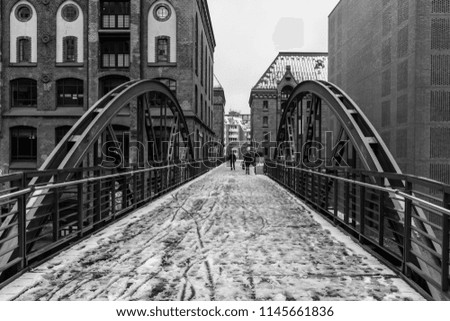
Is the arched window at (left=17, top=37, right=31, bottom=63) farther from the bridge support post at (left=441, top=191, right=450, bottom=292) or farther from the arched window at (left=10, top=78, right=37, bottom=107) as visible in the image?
the bridge support post at (left=441, top=191, right=450, bottom=292)

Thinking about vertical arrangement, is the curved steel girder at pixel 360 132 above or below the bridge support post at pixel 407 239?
above

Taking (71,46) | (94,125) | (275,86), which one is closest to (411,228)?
(94,125)

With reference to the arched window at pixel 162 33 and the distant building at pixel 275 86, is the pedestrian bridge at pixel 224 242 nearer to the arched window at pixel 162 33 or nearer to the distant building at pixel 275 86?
the arched window at pixel 162 33

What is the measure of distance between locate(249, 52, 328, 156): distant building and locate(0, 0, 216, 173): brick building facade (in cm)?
3436

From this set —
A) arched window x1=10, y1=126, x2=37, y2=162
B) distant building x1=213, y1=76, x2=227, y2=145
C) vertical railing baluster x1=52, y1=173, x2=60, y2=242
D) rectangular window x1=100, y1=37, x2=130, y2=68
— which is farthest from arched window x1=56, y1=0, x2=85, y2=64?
distant building x1=213, y1=76, x2=227, y2=145

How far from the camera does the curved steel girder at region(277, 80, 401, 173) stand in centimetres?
615

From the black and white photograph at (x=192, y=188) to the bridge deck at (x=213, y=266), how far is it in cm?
3

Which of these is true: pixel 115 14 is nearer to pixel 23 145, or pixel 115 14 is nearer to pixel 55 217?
pixel 23 145

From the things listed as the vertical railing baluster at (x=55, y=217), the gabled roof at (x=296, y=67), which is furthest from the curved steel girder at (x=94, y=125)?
the gabled roof at (x=296, y=67)

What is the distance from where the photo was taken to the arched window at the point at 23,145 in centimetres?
2722

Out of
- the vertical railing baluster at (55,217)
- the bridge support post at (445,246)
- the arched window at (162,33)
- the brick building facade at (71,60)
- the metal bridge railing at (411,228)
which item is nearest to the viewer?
the bridge support post at (445,246)
